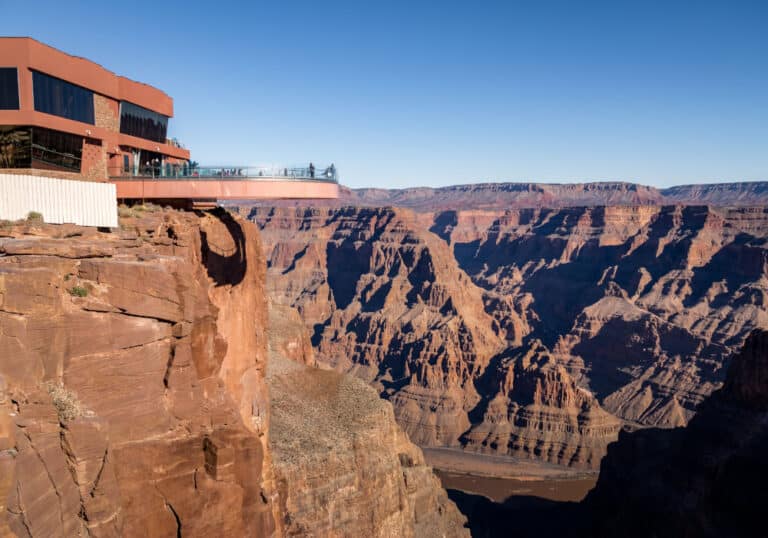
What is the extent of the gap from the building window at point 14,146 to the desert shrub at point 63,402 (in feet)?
51.9

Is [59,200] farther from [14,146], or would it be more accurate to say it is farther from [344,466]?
[344,466]

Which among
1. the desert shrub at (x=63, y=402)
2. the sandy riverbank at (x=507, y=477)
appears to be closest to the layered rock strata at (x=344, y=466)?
the desert shrub at (x=63, y=402)

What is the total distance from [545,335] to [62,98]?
16169 centimetres

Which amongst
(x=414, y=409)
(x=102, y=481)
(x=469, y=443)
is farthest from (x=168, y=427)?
(x=414, y=409)

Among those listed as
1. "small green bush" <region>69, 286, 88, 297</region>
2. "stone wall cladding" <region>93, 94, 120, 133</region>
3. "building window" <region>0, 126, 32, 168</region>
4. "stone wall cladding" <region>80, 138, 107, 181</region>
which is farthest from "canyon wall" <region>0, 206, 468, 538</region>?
"stone wall cladding" <region>93, 94, 120, 133</region>

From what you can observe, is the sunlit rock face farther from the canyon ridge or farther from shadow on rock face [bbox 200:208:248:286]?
the canyon ridge

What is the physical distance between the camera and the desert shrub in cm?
1602

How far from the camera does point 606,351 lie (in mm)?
153500

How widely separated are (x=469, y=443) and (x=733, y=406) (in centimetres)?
5015

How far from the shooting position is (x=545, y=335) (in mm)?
179250

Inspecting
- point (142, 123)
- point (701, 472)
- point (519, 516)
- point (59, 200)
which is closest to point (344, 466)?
point (142, 123)

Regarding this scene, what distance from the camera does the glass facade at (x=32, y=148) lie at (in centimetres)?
2825

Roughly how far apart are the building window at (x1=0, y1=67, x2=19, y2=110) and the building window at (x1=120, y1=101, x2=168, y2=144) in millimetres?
6848

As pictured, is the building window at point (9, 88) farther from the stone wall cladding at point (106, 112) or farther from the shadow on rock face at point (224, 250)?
the shadow on rock face at point (224, 250)
